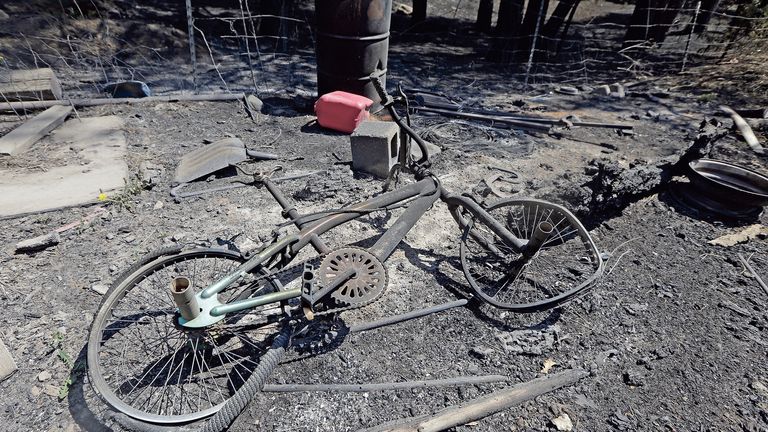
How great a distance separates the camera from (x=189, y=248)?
2.74m

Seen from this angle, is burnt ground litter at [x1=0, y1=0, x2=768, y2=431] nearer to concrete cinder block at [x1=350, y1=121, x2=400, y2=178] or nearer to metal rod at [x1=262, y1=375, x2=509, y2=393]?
metal rod at [x1=262, y1=375, x2=509, y2=393]

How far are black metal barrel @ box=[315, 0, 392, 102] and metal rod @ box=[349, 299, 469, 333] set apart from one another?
4.59 metres

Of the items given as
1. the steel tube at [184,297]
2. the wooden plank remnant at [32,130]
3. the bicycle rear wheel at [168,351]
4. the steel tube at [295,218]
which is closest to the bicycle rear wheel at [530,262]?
the steel tube at [295,218]

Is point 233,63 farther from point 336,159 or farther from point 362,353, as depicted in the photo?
point 362,353

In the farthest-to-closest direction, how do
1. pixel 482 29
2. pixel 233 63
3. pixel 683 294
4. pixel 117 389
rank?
pixel 482 29 → pixel 233 63 → pixel 683 294 → pixel 117 389

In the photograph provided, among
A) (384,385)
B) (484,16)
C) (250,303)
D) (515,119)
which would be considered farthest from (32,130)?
(484,16)

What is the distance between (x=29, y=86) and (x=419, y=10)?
36.5ft

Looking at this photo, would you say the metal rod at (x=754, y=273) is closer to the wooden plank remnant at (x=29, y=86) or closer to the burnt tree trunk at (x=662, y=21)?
the burnt tree trunk at (x=662, y=21)

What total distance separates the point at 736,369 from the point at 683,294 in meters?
0.74

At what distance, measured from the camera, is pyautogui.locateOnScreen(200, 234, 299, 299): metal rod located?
237 cm

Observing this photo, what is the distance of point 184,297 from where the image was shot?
7.20ft

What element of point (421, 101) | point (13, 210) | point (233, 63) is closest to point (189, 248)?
point (13, 210)

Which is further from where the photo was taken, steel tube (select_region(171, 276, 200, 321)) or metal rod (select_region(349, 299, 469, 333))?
metal rod (select_region(349, 299, 469, 333))

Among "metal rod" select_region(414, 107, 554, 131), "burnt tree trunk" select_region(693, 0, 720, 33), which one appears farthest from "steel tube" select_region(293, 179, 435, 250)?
"burnt tree trunk" select_region(693, 0, 720, 33)
